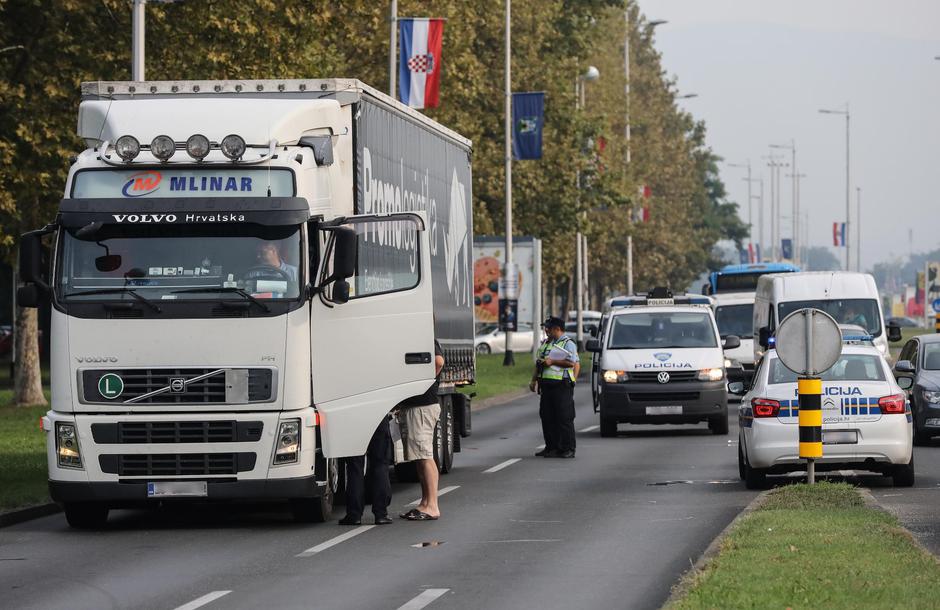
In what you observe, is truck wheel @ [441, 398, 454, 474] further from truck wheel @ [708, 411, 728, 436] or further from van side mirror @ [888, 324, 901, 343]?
van side mirror @ [888, 324, 901, 343]

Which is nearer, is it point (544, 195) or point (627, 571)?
point (627, 571)

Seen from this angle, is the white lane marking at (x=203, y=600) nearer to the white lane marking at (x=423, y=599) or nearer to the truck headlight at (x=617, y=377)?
the white lane marking at (x=423, y=599)

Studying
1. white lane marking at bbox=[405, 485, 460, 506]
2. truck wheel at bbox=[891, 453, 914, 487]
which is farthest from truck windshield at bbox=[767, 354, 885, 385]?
white lane marking at bbox=[405, 485, 460, 506]

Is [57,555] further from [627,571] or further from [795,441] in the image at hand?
[795,441]

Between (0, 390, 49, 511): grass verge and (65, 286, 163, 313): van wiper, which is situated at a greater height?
(65, 286, 163, 313): van wiper

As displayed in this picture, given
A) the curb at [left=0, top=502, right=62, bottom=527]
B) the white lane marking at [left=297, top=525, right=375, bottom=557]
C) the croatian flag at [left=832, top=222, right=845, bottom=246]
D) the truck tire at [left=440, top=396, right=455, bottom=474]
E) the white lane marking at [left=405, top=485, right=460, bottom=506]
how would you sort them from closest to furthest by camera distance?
the white lane marking at [left=297, top=525, right=375, bottom=557], the curb at [left=0, top=502, right=62, bottom=527], the white lane marking at [left=405, top=485, right=460, bottom=506], the truck tire at [left=440, top=396, right=455, bottom=474], the croatian flag at [left=832, top=222, right=845, bottom=246]

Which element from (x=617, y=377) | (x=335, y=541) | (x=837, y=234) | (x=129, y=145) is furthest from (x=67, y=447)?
(x=837, y=234)

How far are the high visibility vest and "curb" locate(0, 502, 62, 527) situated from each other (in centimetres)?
806

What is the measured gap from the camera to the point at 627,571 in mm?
13117

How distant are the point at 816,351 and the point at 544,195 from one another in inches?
1794

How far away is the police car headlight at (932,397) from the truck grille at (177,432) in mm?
14075

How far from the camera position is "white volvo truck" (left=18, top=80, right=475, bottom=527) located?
619 inches

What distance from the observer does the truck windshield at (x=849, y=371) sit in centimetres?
1989

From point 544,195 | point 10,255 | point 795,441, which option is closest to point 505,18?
point 544,195
